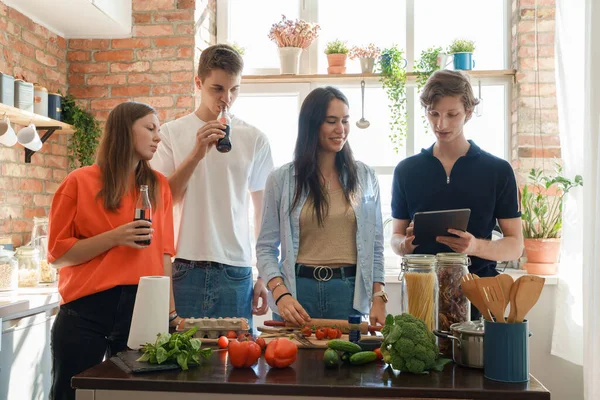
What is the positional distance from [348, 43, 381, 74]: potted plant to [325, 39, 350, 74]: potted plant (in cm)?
9

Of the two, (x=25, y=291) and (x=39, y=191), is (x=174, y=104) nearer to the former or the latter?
(x=39, y=191)

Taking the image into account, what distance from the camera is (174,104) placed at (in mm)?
3846

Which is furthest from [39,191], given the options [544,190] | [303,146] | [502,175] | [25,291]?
[544,190]

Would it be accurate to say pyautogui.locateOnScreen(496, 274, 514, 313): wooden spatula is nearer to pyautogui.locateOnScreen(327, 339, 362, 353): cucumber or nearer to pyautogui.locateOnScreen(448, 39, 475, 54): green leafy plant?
pyautogui.locateOnScreen(327, 339, 362, 353): cucumber

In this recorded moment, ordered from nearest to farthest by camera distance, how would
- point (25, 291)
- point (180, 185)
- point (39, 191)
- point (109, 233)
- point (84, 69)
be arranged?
point (109, 233)
point (180, 185)
point (25, 291)
point (39, 191)
point (84, 69)

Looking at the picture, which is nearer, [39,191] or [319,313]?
[319,313]

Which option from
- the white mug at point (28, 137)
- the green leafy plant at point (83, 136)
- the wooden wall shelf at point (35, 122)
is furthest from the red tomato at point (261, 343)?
the green leafy plant at point (83, 136)

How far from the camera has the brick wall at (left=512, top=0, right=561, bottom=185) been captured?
3912mm

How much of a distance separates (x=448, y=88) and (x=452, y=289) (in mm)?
749

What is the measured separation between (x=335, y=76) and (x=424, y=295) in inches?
106

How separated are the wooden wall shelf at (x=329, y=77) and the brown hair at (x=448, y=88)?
6.41 ft

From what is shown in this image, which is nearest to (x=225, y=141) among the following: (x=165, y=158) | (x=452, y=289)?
(x=165, y=158)

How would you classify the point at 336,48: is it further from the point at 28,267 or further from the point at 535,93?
the point at 28,267

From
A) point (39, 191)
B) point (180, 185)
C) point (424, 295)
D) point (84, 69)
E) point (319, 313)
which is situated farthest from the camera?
point (84, 69)
